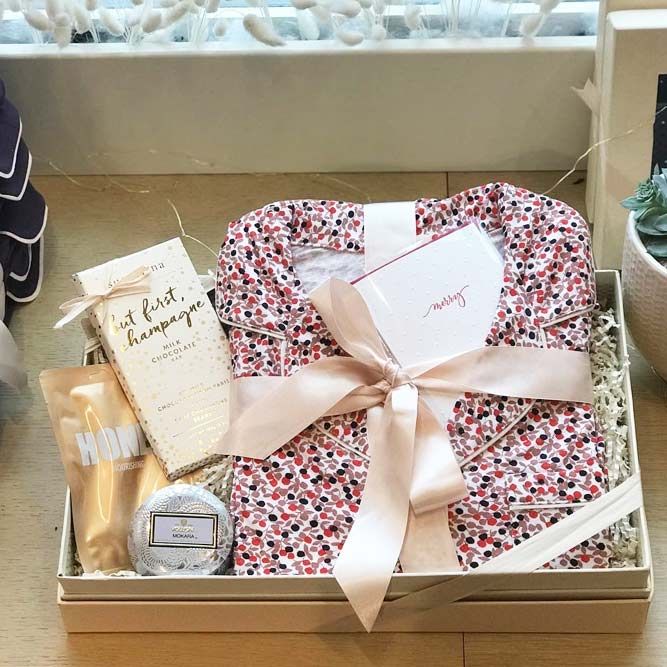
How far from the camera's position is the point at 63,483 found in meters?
1.00

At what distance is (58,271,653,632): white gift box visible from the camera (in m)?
0.81

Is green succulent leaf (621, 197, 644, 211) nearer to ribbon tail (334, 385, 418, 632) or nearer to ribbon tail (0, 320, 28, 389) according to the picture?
ribbon tail (334, 385, 418, 632)

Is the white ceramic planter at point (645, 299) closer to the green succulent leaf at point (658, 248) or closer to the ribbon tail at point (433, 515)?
the green succulent leaf at point (658, 248)

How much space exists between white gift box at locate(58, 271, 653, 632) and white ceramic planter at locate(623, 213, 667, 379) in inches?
3.3

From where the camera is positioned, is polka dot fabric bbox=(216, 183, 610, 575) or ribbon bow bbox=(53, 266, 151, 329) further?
ribbon bow bbox=(53, 266, 151, 329)

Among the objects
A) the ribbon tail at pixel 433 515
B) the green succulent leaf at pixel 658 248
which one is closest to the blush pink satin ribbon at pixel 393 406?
the ribbon tail at pixel 433 515

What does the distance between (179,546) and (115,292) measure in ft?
0.80

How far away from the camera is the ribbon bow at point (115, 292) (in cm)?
95

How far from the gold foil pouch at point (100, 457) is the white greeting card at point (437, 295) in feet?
0.77

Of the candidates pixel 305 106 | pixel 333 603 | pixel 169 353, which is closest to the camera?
pixel 333 603

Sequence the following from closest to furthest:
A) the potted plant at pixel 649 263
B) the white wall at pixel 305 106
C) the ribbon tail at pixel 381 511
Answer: the ribbon tail at pixel 381 511, the potted plant at pixel 649 263, the white wall at pixel 305 106

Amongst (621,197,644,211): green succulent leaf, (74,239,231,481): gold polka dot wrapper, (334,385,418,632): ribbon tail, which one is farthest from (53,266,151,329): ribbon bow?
(621,197,644,211): green succulent leaf

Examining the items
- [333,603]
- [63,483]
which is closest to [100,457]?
[63,483]

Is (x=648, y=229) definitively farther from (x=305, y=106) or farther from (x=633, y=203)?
(x=305, y=106)
